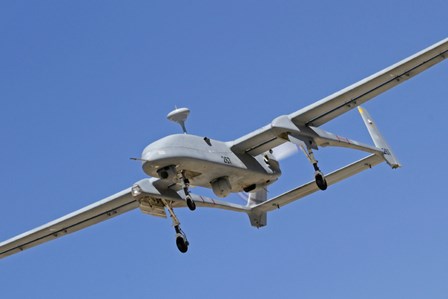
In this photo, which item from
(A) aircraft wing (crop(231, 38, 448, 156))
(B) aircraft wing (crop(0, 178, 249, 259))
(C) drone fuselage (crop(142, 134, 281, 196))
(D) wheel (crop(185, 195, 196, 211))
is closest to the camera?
(C) drone fuselage (crop(142, 134, 281, 196))

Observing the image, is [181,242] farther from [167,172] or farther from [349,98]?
[349,98]

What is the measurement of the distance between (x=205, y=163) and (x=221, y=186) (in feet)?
7.47

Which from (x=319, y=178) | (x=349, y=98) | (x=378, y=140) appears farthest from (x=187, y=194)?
(x=378, y=140)

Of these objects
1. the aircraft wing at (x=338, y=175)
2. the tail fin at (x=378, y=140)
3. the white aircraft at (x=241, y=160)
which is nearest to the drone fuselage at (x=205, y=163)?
the white aircraft at (x=241, y=160)

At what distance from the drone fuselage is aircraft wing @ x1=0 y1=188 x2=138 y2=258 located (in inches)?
202

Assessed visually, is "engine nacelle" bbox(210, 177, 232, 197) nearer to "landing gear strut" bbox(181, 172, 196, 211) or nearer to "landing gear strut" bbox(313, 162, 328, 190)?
"landing gear strut" bbox(181, 172, 196, 211)

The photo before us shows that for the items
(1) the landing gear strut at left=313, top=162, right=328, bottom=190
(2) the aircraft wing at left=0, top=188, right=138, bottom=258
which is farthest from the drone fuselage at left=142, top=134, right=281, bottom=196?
(2) the aircraft wing at left=0, top=188, right=138, bottom=258

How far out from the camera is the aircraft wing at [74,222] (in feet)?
219

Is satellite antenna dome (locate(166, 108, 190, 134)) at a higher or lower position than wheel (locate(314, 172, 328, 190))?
higher

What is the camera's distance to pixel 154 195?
212 feet

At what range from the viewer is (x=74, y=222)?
225ft

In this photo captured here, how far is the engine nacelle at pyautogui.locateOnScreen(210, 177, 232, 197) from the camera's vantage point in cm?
6362

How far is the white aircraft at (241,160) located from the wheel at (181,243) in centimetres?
1

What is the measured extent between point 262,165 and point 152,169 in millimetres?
6654
